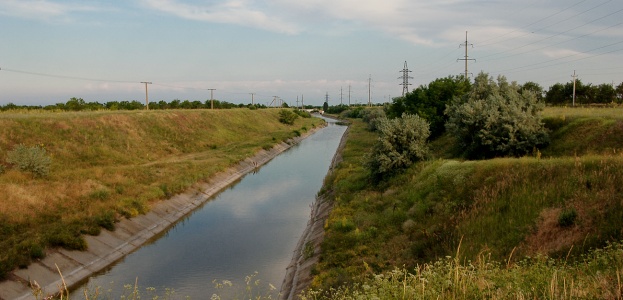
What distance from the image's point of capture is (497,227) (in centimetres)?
1477

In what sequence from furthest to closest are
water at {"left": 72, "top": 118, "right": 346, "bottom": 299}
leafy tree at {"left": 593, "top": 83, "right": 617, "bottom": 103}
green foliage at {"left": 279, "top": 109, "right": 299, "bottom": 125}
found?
green foliage at {"left": 279, "top": 109, "right": 299, "bottom": 125}
leafy tree at {"left": 593, "top": 83, "right": 617, "bottom": 103}
water at {"left": 72, "top": 118, "right": 346, "bottom": 299}

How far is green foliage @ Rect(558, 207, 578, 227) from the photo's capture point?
13.2 metres

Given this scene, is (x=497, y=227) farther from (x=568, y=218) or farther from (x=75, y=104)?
(x=75, y=104)

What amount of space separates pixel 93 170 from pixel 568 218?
104 feet

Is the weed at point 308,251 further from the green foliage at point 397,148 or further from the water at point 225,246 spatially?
the green foliage at point 397,148

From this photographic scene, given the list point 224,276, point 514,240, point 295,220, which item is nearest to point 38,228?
point 224,276

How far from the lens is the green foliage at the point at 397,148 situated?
2792cm

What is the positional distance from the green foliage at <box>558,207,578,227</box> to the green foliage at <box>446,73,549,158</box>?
38.7 feet

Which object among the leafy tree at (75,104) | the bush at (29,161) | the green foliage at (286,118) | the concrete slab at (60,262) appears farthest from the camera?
the green foliage at (286,118)

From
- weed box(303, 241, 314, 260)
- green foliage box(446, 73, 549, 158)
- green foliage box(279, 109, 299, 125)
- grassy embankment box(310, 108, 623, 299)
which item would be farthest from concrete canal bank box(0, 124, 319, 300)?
green foliage box(279, 109, 299, 125)

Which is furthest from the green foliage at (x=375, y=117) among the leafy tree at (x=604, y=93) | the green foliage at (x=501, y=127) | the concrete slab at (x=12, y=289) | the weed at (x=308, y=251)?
the concrete slab at (x=12, y=289)

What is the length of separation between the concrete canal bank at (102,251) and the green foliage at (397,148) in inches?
570

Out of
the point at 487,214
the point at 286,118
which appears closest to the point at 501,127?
the point at 487,214

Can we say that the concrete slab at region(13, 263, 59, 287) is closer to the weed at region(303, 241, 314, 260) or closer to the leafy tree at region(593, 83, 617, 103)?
the weed at region(303, 241, 314, 260)
